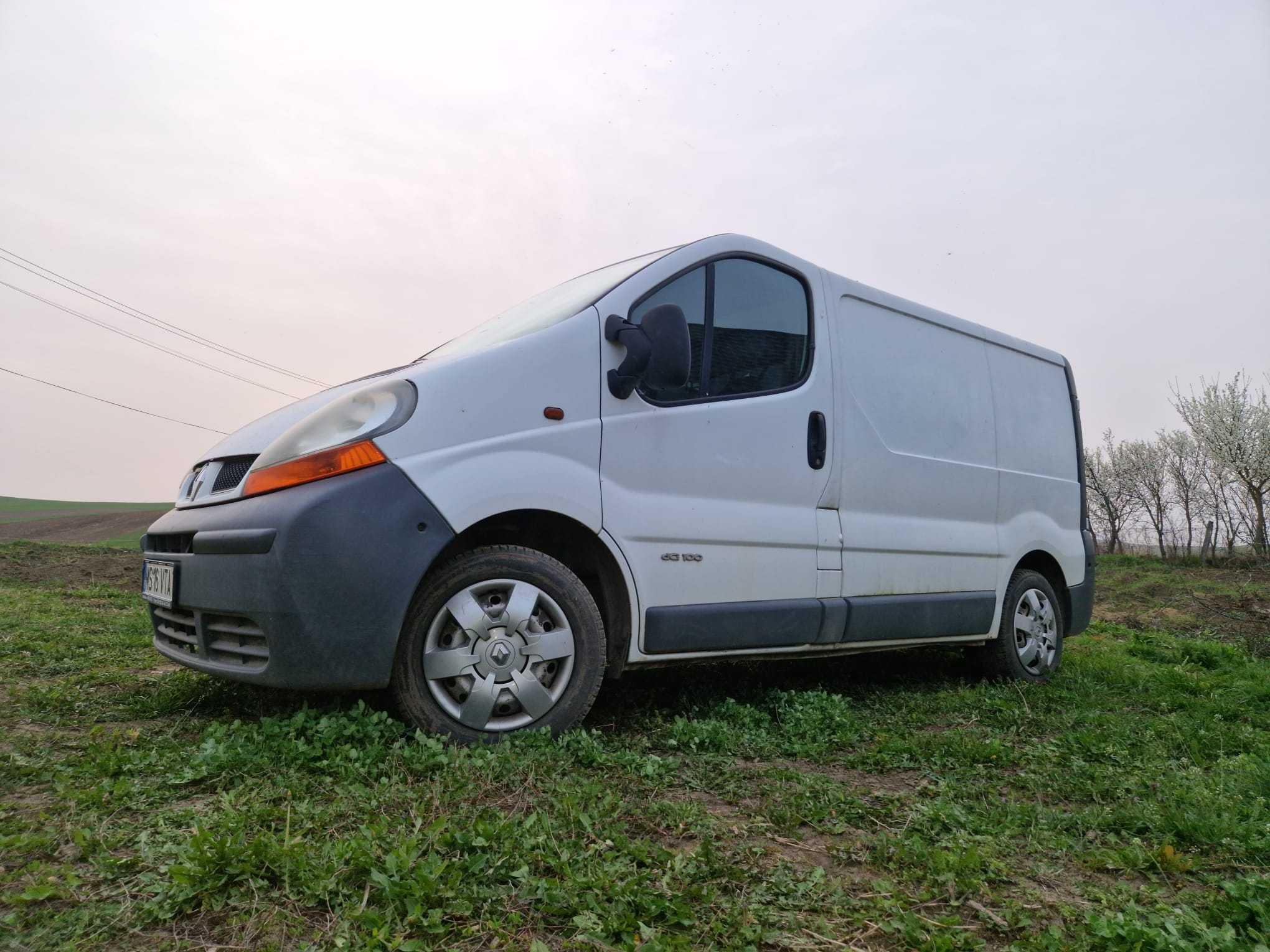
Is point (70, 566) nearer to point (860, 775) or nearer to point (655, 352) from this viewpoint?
point (655, 352)

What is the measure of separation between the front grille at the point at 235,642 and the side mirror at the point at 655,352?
151cm

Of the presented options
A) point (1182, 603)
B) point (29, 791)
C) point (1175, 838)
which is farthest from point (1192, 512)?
point (29, 791)

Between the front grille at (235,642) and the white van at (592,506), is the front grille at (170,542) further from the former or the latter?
the front grille at (235,642)

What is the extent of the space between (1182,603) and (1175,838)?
38.7ft

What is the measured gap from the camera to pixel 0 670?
4191 mm

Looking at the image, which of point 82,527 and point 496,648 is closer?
point 496,648

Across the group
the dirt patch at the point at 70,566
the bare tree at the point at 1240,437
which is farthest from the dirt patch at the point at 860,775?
the bare tree at the point at 1240,437

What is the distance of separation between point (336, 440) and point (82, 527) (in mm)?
34034

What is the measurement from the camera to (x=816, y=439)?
163 inches

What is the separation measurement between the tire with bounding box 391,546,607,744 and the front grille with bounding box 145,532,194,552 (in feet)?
3.01

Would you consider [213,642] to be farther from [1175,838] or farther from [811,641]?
[1175,838]

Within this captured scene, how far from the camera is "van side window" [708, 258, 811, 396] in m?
3.88

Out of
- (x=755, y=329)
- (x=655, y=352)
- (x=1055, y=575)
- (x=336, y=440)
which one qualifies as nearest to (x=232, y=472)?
(x=336, y=440)

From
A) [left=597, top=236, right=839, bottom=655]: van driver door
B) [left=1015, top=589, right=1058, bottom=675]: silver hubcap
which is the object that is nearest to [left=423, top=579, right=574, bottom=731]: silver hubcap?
[left=597, top=236, right=839, bottom=655]: van driver door
